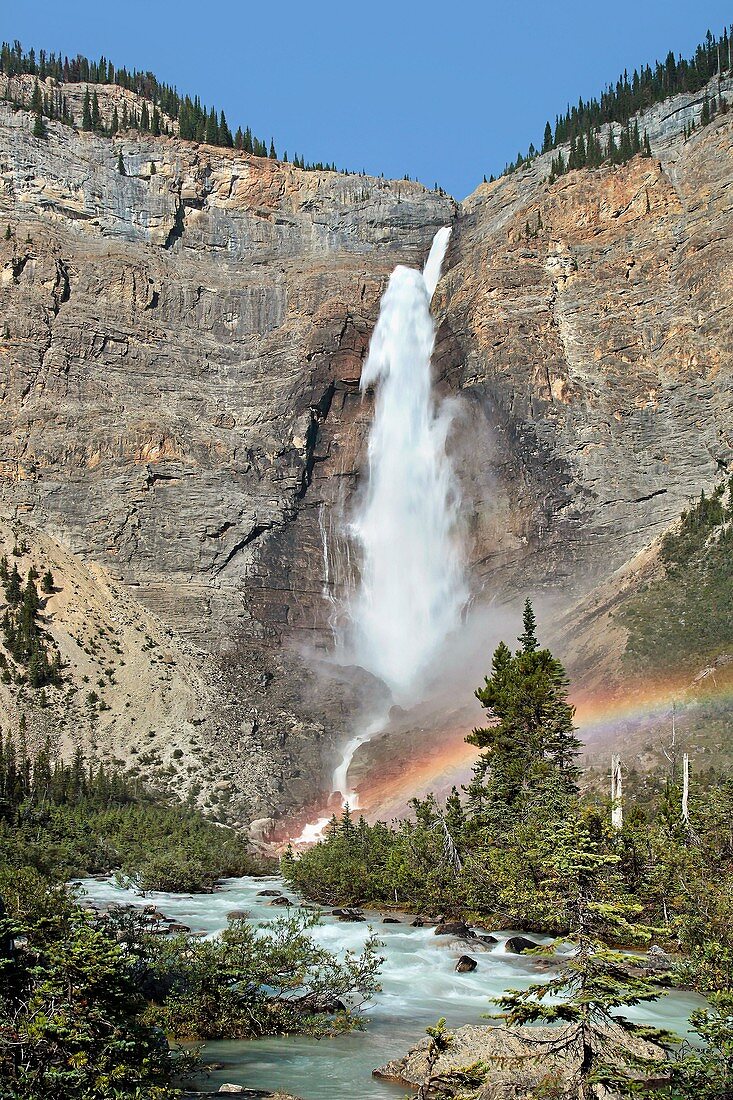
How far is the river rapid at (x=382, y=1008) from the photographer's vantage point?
54.1ft

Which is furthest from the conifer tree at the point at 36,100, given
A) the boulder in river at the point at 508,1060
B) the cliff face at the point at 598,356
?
the boulder in river at the point at 508,1060

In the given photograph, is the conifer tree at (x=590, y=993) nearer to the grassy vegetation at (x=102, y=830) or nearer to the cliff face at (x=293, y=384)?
the grassy vegetation at (x=102, y=830)

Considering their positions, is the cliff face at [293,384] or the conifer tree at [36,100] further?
the conifer tree at [36,100]

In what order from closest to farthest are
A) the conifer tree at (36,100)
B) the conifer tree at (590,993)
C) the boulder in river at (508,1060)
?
the conifer tree at (590,993)
the boulder in river at (508,1060)
the conifer tree at (36,100)

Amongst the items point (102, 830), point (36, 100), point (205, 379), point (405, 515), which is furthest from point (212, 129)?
point (102, 830)

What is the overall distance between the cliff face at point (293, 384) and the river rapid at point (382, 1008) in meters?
35.0

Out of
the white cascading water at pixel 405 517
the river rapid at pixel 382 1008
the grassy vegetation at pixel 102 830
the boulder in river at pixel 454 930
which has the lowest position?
the river rapid at pixel 382 1008

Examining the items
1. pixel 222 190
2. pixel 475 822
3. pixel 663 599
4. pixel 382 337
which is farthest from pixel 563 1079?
pixel 222 190

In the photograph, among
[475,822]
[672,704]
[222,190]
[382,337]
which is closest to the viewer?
[475,822]

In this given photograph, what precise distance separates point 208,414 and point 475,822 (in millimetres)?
59283

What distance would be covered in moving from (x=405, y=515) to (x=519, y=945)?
65167 mm

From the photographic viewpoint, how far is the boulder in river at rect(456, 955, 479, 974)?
1005 inches

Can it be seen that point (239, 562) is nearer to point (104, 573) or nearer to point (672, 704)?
point (104, 573)

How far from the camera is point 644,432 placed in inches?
3182
